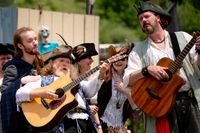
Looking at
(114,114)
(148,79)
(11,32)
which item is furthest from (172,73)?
(11,32)

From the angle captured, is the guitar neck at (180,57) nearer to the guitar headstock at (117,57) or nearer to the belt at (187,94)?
the belt at (187,94)

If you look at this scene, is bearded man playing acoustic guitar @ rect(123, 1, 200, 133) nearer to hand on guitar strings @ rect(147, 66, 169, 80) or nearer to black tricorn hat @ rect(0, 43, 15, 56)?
hand on guitar strings @ rect(147, 66, 169, 80)

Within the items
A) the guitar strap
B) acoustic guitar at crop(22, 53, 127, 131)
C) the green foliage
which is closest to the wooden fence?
acoustic guitar at crop(22, 53, 127, 131)

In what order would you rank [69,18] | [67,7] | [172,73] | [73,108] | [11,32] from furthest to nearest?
1. [67,7]
2. [69,18]
3. [11,32]
4. [73,108]
5. [172,73]

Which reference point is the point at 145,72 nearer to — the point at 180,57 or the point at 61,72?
the point at 180,57

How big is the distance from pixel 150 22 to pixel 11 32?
2.95 meters

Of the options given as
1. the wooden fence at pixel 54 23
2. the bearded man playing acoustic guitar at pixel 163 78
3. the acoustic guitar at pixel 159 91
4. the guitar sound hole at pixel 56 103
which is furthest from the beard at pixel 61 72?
the wooden fence at pixel 54 23

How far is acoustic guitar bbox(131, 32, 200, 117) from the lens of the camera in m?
6.17

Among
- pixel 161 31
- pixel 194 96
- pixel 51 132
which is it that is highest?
pixel 161 31

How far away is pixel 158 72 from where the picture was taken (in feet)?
20.1

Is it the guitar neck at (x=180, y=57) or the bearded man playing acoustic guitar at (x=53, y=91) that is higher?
the guitar neck at (x=180, y=57)

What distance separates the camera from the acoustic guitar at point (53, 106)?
6523 mm

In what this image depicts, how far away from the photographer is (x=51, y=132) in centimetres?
667

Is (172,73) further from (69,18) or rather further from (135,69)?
(69,18)
